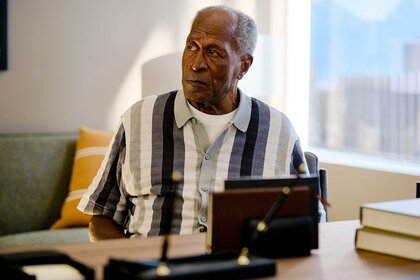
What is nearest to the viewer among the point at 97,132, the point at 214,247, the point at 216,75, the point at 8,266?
the point at 8,266

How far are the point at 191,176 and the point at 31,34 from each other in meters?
1.97

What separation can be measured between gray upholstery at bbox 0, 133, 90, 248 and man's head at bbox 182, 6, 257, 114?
57.9 inches

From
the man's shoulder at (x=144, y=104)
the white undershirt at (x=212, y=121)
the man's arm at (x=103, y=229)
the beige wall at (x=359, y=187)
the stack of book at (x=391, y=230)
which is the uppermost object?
the man's shoulder at (x=144, y=104)

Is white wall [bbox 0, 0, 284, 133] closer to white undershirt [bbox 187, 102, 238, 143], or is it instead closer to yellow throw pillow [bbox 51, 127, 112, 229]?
yellow throw pillow [bbox 51, 127, 112, 229]

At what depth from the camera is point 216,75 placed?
2.75m

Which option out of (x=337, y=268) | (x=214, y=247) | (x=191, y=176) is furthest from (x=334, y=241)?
(x=191, y=176)

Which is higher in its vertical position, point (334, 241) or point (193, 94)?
point (193, 94)

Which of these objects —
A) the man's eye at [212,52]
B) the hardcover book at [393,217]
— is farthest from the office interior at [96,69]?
the hardcover book at [393,217]

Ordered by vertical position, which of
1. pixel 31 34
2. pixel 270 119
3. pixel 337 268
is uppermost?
pixel 31 34

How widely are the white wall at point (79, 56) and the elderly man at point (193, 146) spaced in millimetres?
1634

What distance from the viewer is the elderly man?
2.57 m

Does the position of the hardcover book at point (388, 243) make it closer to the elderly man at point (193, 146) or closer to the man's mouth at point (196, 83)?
the elderly man at point (193, 146)

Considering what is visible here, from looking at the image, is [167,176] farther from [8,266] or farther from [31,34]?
[31,34]

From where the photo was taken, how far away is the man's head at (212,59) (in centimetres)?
271
